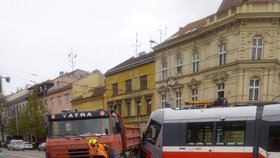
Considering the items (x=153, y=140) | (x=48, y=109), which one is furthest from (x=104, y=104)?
(x=153, y=140)

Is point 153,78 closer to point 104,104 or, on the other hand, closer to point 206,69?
point 206,69

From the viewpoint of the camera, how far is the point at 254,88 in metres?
29.4

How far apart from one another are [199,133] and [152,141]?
7.87 feet

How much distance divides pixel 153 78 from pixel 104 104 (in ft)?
39.4

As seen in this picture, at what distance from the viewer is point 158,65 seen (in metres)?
39.0

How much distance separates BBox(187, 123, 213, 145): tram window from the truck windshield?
11.2 feet

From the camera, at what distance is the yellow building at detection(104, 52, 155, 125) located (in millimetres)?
40438

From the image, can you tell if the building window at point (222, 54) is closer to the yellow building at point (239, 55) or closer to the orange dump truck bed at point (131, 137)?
the yellow building at point (239, 55)

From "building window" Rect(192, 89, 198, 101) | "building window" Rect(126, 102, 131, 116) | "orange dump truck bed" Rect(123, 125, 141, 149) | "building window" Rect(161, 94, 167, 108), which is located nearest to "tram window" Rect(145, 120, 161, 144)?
"orange dump truck bed" Rect(123, 125, 141, 149)

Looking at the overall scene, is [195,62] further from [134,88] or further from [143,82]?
[134,88]

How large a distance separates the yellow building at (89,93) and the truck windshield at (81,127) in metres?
36.6

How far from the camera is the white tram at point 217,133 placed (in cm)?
1254

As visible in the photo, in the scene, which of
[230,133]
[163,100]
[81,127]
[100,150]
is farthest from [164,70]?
[100,150]

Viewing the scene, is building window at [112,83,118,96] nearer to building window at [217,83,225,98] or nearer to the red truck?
building window at [217,83,225,98]
